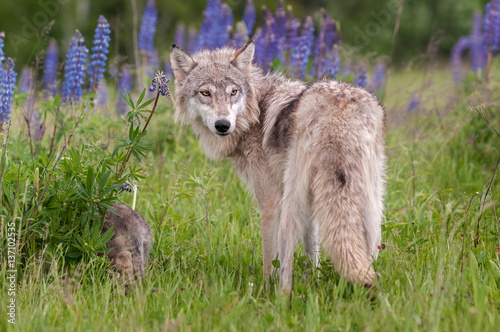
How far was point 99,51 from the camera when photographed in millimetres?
5316

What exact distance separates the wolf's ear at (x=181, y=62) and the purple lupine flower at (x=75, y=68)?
4.33 ft

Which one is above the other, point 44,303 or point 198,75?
point 198,75

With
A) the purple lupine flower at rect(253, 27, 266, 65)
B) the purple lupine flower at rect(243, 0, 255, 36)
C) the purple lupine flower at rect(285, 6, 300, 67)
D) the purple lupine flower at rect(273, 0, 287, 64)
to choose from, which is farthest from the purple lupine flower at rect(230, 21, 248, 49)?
the purple lupine flower at rect(243, 0, 255, 36)

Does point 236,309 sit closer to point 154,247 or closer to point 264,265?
point 264,265

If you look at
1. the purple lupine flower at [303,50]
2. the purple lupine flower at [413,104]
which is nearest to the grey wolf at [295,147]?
the purple lupine flower at [303,50]

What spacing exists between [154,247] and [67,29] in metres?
14.8

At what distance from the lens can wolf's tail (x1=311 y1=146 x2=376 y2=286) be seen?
2.81 meters

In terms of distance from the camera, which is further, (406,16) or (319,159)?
(406,16)

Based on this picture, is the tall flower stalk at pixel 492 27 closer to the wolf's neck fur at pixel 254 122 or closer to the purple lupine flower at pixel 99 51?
the wolf's neck fur at pixel 254 122

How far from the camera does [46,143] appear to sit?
5.30 m

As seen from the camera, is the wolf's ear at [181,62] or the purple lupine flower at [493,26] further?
the purple lupine flower at [493,26]

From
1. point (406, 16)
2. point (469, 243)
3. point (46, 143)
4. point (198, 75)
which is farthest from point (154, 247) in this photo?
point (406, 16)

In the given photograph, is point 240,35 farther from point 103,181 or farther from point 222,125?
point 103,181

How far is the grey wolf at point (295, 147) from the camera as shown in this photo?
116 inches
